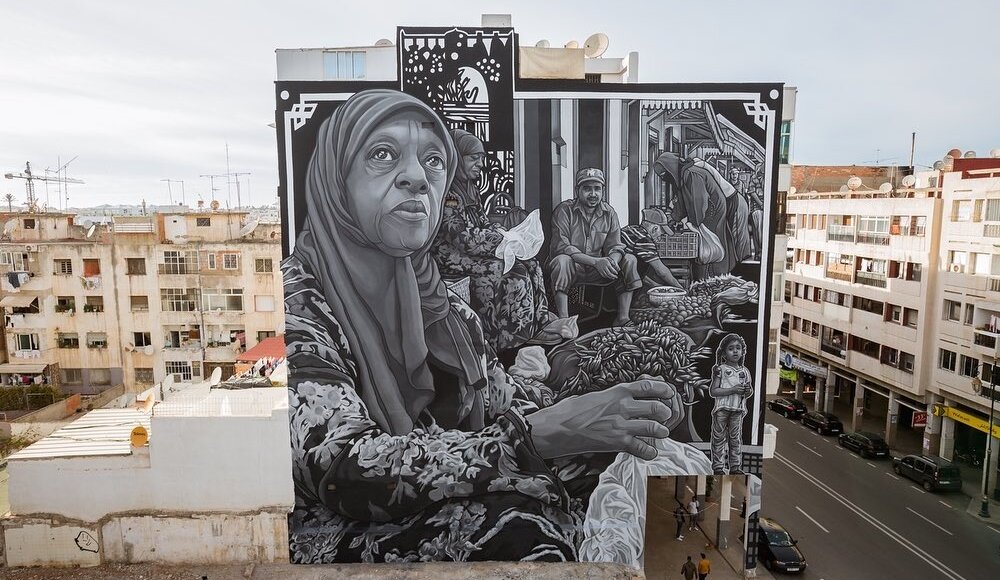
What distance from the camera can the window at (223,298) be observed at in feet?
108

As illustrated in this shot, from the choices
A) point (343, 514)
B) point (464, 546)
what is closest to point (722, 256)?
point (464, 546)

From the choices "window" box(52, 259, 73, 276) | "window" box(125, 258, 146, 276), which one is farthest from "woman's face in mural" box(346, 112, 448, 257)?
"window" box(52, 259, 73, 276)

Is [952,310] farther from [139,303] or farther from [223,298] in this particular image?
[139,303]

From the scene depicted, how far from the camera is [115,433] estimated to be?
66.7 ft

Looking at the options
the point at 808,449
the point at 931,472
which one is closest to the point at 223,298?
the point at 808,449

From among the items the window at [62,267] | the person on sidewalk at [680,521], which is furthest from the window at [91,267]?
the person on sidewalk at [680,521]

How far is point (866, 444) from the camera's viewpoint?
1264 inches

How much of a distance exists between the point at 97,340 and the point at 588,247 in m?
29.5

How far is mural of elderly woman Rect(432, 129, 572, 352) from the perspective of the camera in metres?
17.3

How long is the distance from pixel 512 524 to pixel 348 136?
12.6m

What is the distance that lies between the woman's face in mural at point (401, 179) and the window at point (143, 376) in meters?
23.4

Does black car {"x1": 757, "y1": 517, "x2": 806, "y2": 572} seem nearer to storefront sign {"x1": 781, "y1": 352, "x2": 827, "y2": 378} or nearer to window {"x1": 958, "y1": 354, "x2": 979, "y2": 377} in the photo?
window {"x1": 958, "y1": 354, "x2": 979, "y2": 377}

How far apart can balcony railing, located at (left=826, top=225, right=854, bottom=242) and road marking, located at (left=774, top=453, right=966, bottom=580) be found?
52.2 feet

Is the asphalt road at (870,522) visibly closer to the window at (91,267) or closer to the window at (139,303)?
the window at (139,303)
